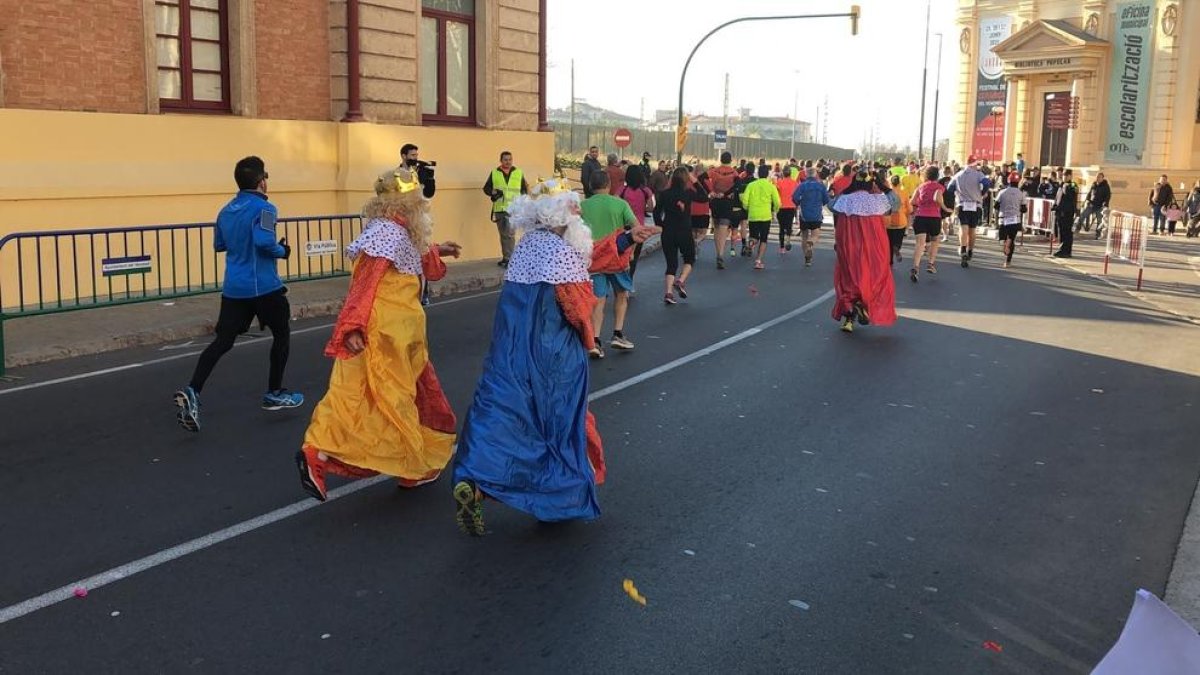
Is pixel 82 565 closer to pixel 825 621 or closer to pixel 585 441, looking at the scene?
pixel 585 441

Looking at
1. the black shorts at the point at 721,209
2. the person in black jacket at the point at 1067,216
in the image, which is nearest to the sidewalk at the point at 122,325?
the black shorts at the point at 721,209

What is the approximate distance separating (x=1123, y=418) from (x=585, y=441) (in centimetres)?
502

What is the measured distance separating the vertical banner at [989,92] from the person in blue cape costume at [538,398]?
4033 cm

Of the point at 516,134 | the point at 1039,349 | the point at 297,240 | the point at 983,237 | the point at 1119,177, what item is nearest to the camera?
the point at 1039,349

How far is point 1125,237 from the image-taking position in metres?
20.4

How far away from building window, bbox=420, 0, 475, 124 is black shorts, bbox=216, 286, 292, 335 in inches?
452

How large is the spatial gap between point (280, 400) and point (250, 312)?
694 mm

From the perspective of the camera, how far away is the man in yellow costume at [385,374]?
5.85 metres

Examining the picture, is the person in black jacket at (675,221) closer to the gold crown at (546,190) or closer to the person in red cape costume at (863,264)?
the person in red cape costume at (863,264)

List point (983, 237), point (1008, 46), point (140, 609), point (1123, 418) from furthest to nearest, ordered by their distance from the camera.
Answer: point (1008, 46), point (983, 237), point (1123, 418), point (140, 609)

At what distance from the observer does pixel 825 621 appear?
14.9ft

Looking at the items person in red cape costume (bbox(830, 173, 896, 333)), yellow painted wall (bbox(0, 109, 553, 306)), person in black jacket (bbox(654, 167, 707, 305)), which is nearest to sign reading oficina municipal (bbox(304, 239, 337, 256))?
yellow painted wall (bbox(0, 109, 553, 306))

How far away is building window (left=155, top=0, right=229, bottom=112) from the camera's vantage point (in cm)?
1432

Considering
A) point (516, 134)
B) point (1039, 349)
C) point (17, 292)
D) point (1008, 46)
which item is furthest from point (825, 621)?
point (1008, 46)
